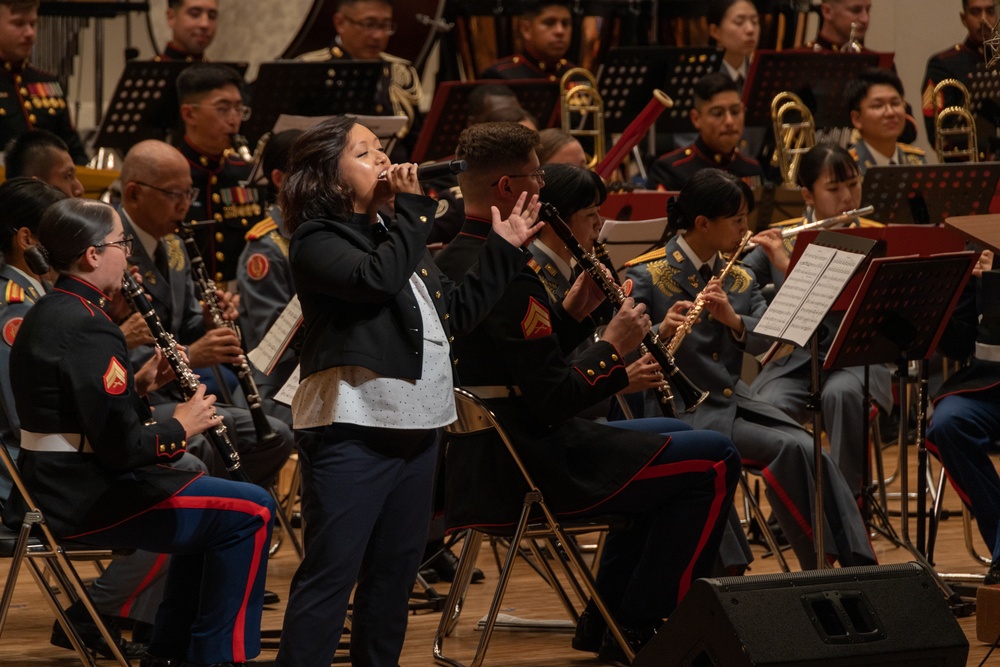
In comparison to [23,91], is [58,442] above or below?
below

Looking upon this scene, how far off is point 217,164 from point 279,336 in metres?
2.30

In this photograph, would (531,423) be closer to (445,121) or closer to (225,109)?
(225,109)

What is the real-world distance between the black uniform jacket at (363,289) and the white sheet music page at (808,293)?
46.9 inches

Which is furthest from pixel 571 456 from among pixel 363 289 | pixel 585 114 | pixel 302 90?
pixel 585 114

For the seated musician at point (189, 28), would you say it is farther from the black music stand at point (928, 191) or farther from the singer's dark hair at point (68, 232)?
the singer's dark hair at point (68, 232)

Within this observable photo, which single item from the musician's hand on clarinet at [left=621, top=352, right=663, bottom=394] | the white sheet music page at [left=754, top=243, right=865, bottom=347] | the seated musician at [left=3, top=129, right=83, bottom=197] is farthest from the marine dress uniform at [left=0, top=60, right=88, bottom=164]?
the white sheet music page at [left=754, top=243, right=865, bottom=347]

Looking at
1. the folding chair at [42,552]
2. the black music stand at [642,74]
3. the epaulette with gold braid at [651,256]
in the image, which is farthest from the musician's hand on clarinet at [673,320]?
the black music stand at [642,74]

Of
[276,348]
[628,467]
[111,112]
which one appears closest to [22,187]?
[276,348]

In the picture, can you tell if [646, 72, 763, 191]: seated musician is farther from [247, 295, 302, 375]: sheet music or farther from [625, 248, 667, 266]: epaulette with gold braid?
[247, 295, 302, 375]: sheet music

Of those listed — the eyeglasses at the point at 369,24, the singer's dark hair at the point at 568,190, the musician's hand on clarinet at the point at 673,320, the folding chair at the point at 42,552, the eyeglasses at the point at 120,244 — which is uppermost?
the singer's dark hair at the point at 568,190

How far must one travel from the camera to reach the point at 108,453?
10.3 feet

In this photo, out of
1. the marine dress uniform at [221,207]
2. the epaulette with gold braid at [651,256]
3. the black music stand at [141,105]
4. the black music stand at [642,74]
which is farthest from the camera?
the black music stand at [642,74]

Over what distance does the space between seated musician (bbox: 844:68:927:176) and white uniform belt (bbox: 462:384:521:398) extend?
11.0 ft

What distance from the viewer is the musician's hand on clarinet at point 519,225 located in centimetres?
304
